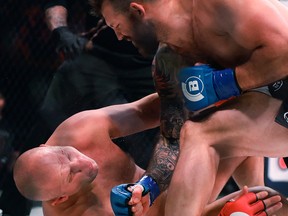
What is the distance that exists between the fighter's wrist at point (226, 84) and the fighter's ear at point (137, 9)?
221 millimetres

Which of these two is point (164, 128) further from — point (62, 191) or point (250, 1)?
point (250, 1)

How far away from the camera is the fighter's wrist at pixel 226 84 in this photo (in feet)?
4.87

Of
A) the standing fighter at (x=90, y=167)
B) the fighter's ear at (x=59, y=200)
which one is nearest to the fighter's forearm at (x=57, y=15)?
the standing fighter at (x=90, y=167)

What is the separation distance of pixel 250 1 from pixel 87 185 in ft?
2.21

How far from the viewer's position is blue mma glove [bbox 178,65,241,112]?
1.49 metres

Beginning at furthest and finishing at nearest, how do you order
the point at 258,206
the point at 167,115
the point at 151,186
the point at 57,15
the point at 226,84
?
the point at 57,15 → the point at 167,115 → the point at 151,186 → the point at 258,206 → the point at 226,84

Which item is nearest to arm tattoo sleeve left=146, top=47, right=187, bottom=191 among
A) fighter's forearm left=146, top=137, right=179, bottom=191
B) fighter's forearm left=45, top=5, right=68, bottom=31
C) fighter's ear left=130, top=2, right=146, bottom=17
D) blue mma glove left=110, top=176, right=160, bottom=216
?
fighter's forearm left=146, top=137, right=179, bottom=191

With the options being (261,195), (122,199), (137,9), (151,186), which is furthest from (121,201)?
(137,9)

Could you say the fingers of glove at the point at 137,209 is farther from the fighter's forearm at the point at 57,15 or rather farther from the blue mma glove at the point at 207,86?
the fighter's forearm at the point at 57,15

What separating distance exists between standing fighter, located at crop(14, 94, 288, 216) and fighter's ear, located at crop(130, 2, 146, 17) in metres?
0.39

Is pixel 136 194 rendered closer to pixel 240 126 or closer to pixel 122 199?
pixel 122 199

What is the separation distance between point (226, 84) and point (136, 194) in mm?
355

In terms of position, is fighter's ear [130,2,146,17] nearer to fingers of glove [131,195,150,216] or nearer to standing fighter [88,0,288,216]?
standing fighter [88,0,288,216]

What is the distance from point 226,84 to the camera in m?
1.49
